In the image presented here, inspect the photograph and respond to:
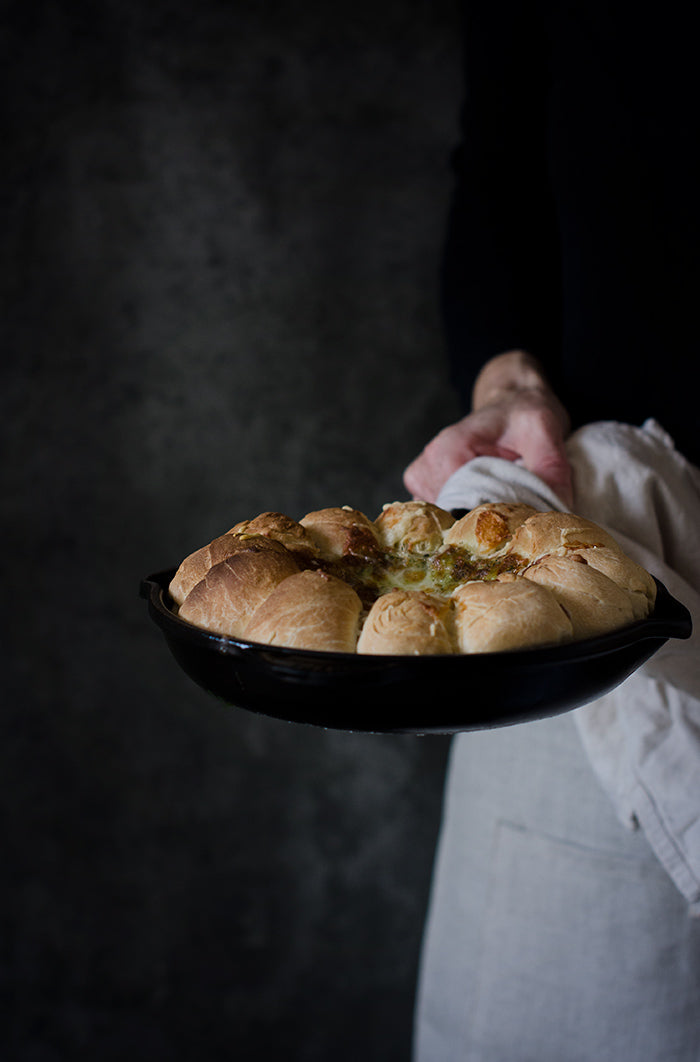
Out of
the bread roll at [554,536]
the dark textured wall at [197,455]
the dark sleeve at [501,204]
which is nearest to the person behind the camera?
the bread roll at [554,536]

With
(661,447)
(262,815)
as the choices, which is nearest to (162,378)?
(262,815)

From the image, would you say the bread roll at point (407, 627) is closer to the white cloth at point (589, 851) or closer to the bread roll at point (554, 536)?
the bread roll at point (554, 536)

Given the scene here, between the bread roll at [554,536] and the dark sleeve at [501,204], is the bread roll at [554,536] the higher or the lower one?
Result: the lower one

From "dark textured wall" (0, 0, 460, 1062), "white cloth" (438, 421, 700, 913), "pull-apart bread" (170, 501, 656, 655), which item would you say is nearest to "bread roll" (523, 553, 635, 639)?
"pull-apart bread" (170, 501, 656, 655)

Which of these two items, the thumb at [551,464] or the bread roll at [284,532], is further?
the thumb at [551,464]

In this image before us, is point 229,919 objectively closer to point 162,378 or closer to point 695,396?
point 162,378

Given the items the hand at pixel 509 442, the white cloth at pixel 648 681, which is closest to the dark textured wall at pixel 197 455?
the hand at pixel 509 442

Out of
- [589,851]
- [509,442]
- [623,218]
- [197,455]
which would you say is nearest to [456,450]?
[509,442]

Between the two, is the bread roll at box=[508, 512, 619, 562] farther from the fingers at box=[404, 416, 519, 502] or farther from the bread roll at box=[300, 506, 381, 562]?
the fingers at box=[404, 416, 519, 502]
